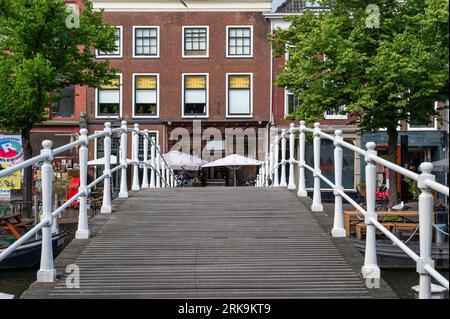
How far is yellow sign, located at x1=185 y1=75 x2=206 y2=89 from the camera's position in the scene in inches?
1093

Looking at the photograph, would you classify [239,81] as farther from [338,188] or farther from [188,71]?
[338,188]

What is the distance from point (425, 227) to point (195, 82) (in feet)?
83.4

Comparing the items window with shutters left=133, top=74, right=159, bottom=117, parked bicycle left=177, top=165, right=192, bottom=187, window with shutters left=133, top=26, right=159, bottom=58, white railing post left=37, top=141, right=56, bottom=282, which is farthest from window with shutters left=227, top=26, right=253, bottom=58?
white railing post left=37, top=141, right=56, bottom=282

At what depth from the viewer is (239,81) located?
2769cm

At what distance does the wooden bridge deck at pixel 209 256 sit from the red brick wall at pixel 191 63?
20.6 metres

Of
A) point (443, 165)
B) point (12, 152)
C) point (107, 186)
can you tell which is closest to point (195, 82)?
point (12, 152)

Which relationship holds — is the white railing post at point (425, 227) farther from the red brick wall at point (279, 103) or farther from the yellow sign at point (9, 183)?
the red brick wall at point (279, 103)

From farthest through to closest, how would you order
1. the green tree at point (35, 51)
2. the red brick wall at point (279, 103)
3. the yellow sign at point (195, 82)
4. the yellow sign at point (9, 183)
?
the yellow sign at point (195, 82) < the red brick wall at point (279, 103) < the green tree at point (35, 51) < the yellow sign at point (9, 183)

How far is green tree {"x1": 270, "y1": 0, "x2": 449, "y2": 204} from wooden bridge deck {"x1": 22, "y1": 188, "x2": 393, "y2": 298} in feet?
33.9

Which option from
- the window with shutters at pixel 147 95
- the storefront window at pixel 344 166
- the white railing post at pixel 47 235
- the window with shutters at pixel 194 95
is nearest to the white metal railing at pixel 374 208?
the storefront window at pixel 344 166

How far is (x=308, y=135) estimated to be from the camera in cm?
2008

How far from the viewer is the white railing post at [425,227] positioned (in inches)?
107

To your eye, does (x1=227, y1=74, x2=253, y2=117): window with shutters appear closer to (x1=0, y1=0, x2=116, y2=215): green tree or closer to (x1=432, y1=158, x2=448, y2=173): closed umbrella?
(x1=0, y1=0, x2=116, y2=215): green tree
